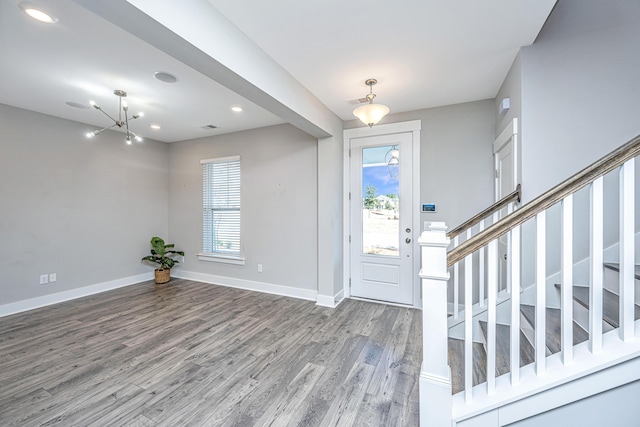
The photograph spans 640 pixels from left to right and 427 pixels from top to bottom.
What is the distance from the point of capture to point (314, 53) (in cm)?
225

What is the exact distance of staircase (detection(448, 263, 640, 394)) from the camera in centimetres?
158

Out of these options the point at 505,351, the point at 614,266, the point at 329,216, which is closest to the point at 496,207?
the point at 614,266

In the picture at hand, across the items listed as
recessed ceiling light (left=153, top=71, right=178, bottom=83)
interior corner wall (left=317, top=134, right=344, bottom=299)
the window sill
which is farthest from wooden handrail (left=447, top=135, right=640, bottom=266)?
the window sill

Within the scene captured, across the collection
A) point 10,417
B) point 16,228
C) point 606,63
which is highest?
point 606,63

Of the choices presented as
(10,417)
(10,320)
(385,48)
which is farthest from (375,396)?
(10,320)

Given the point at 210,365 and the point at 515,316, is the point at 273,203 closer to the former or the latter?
the point at 210,365

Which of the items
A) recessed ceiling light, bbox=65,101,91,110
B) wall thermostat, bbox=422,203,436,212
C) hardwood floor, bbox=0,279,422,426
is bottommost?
hardwood floor, bbox=0,279,422,426

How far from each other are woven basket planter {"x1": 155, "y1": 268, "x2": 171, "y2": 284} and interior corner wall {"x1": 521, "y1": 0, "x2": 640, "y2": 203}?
5363 mm

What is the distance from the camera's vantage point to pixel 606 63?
203 centimetres

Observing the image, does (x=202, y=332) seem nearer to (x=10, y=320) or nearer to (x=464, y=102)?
(x=10, y=320)

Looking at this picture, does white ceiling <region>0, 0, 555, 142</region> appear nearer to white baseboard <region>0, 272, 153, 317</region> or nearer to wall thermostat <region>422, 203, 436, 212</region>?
wall thermostat <region>422, 203, 436, 212</region>

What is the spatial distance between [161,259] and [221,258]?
120 centimetres

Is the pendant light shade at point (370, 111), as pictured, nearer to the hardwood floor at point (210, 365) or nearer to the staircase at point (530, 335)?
the staircase at point (530, 335)

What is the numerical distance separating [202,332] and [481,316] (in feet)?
9.25
